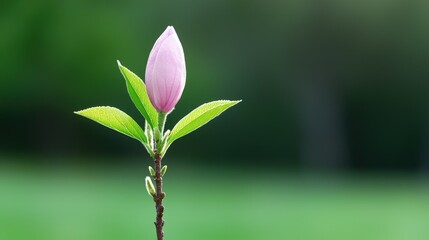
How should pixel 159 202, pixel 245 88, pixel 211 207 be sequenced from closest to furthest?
pixel 159 202, pixel 211 207, pixel 245 88

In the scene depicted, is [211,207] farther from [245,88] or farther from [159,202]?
[245,88]

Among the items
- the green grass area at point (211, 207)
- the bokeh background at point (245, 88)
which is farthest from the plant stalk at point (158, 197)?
the bokeh background at point (245, 88)

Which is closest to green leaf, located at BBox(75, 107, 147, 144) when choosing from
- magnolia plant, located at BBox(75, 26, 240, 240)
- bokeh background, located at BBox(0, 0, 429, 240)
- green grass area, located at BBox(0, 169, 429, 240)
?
magnolia plant, located at BBox(75, 26, 240, 240)

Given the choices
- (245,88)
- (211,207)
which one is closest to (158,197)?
(211,207)

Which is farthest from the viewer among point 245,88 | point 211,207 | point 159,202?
point 245,88

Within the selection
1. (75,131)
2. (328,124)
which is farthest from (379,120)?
(75,131)

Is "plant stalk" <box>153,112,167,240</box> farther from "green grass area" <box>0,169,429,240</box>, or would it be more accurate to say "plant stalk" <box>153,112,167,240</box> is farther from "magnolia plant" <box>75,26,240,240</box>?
"green grass area" <box>0,169,429,240</box>

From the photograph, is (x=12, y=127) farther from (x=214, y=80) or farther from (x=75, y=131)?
(x=214, y=80)
